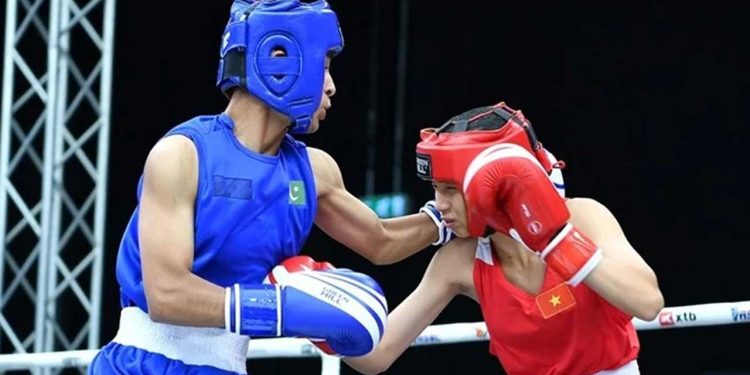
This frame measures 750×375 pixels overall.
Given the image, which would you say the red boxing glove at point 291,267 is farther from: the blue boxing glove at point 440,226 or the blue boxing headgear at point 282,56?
the blue boxing glove at point 440,226

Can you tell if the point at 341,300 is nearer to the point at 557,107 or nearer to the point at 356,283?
the point at 356,283

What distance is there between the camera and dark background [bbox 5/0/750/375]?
5379 millimetres

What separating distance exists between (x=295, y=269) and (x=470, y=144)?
0.41 meters

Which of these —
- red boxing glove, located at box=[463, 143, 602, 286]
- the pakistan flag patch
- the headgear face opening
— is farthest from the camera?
the pakistan flag patch

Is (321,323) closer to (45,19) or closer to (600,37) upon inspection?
(600,37)

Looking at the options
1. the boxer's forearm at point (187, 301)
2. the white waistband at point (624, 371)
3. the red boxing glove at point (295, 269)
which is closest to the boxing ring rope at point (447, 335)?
the white waistband at point (624, 371)

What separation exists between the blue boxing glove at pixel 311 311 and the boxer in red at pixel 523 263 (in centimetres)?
29

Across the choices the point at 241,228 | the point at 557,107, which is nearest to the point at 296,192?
the point at 241,228

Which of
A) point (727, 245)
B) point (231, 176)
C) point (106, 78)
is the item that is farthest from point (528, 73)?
point (231, 176)

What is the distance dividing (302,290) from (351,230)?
499 mm

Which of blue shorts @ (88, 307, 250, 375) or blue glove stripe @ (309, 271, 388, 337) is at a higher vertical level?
blue glove stripe @ (309, 271, 388, 337)

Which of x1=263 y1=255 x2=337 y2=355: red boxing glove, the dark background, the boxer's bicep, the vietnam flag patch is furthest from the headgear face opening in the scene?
the dark background

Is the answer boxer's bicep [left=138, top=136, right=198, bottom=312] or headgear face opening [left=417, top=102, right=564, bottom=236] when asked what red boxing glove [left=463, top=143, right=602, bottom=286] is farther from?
boxer's bicep [left=138, top=136, right=198, bottom=312]

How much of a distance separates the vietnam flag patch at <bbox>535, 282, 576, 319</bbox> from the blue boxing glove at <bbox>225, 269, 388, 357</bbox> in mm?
360
